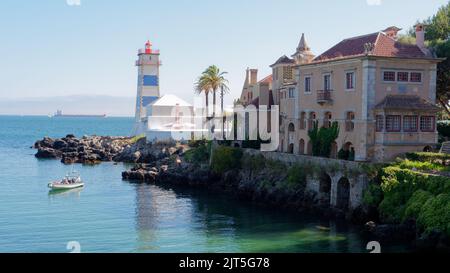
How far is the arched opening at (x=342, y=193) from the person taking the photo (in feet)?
138

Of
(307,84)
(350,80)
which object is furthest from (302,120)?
(350,80)

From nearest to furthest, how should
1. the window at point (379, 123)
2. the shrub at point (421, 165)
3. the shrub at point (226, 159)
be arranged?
the shrub at point (421, 165)
the window at point (379, 123)
the shrub at point (226, 159)

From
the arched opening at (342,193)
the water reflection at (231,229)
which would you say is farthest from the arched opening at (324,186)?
the water reflection at (231,229)

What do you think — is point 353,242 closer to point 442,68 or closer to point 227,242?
point 227,242

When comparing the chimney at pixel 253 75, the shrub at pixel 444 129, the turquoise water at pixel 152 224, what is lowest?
the turquoise water at pixel 152 224

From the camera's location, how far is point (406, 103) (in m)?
43.4

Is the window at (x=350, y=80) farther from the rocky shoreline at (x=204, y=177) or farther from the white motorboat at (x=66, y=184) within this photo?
the white motorboat at (x=66, y=184)

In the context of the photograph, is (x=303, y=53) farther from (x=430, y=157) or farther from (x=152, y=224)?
(x=152, y=224)

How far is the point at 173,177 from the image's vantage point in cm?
6284

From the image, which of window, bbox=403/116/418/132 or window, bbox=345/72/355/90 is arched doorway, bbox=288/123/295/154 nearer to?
window, bbox=345/72/355/90

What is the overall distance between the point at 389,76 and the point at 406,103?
247cm

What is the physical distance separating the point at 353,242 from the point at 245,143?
25.7 m

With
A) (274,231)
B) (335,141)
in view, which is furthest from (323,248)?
(335,141)

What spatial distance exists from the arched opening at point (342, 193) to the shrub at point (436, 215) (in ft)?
31.1
